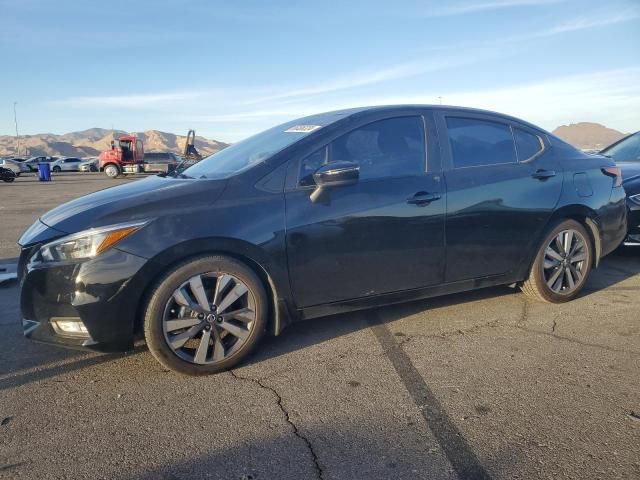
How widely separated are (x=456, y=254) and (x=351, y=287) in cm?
89

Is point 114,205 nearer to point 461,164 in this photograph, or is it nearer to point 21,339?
point 21,339

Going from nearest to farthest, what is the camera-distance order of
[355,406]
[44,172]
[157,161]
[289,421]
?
[289,421] → [355,406] → [44,172] → [157,161]

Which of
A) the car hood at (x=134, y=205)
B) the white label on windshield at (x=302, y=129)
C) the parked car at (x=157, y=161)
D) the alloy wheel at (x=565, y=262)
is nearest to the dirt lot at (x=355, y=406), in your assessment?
the alloy wheel at (x=565, y=262)

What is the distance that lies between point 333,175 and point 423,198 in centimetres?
77

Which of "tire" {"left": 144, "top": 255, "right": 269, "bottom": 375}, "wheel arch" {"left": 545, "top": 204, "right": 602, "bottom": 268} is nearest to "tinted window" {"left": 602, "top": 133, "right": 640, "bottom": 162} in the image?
"wheel arch" {"left": 545, "top": 204, "right": 602, "bottom": 268}

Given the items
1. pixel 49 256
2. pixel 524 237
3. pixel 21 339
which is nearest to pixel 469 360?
pixel 524 237

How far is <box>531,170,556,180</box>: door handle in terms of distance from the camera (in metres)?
4.03

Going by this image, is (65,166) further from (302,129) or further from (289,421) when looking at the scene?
(289,421)

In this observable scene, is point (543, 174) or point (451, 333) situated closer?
point (451, 333)

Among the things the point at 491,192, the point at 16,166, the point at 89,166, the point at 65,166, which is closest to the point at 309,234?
the point at 491,192

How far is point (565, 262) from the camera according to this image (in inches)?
166

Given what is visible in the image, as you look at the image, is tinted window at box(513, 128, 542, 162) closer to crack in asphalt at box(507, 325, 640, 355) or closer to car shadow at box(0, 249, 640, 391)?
car shadow at box(0, 249, 640, 391)

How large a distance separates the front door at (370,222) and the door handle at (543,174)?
0.99m

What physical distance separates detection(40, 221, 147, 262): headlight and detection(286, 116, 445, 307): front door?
0.99 meters
